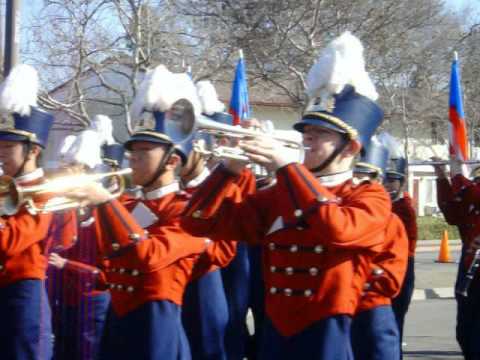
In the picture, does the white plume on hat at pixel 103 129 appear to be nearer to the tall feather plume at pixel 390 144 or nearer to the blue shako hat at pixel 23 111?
the blue shako hat at pixel 23 111

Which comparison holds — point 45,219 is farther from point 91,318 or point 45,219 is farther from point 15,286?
point 91,318

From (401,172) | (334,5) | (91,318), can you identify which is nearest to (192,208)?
(91,318)

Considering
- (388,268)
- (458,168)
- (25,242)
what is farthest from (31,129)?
(458,168)

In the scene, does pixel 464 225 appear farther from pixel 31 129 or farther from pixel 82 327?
pixel 31 129

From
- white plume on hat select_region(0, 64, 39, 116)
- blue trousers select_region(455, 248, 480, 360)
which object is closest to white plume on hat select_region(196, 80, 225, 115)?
white plume on hat select_region(0, 64, 39, 116)

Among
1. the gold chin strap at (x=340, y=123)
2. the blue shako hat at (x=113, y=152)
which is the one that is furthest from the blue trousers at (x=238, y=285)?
the gold chin strap at (x=340, y=123)

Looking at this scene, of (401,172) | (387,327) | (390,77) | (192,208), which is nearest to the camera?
(192,208)

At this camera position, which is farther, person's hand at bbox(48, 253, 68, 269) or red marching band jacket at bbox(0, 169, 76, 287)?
person's hand at bbox(48, 253, 68, 269)

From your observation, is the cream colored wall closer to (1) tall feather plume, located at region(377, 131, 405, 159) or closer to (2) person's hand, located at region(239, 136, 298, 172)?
(1) tall feather plume, located at region(377, 131, 405, 159)

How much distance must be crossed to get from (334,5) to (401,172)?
1506 cm

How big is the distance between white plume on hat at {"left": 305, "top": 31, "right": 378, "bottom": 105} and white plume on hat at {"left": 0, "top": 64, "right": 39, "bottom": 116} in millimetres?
2513

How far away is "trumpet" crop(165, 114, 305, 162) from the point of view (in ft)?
14.1

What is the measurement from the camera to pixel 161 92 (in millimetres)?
5398

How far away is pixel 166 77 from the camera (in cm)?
551
